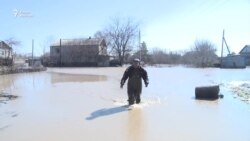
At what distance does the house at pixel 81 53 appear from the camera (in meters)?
93.6

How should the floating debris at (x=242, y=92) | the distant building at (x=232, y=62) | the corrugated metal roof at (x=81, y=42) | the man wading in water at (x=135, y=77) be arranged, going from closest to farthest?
the man wading in water at (x=135, y=77), the floating debris at (x=242, y=92), the distant building at (x=232, y=62), the corrugated metal roof at (x=81, y=42)

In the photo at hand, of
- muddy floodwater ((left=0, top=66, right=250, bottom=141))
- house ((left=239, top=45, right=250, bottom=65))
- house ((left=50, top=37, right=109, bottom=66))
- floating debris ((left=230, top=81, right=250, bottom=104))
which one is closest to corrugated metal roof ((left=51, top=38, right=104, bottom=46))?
house ((left=50, top=37, right=109, bottom=66))

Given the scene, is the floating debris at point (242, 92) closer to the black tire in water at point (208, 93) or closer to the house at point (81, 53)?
→ the black tire in water at point (208, 93)

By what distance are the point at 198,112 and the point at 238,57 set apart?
74083 millimetres

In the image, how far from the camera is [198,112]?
43.3 ft

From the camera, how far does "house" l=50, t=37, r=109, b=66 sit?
93625mm

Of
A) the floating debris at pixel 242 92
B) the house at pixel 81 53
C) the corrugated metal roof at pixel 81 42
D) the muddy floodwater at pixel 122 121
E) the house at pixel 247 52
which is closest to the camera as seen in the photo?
the muddy floodwater at pixel 122 121

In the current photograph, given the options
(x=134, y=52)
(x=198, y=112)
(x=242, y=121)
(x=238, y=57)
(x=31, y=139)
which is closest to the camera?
(x=31, y=139)

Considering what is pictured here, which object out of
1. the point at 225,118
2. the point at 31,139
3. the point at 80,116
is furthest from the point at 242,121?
the point at 31,139

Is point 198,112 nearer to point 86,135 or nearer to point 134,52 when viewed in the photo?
point 86,135

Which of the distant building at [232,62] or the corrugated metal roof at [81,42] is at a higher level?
the corrugated metal roof at [81,42]

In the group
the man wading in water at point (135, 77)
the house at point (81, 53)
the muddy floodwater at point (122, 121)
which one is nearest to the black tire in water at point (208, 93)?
the muddy floodwater at point (122, 121)

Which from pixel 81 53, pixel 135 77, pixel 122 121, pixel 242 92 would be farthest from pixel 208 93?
pixel 81 53

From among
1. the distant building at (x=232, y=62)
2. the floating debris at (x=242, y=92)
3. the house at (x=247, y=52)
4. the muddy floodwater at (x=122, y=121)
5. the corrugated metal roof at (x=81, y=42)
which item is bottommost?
the floating debris at (x=242, y=92)
